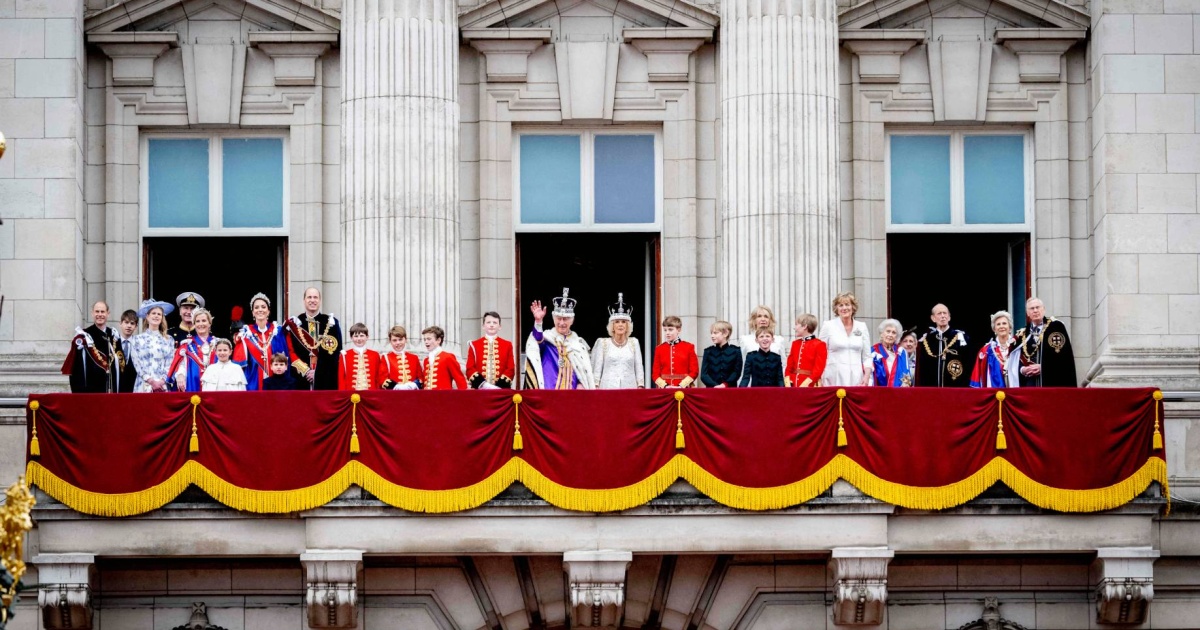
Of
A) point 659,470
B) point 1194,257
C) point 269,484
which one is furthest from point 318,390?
point 1194,257

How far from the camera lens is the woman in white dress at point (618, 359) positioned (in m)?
38.3

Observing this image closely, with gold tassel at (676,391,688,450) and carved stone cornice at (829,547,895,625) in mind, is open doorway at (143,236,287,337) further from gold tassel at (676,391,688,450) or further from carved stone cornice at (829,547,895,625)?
carved stone cornice at (829,547,895,625)

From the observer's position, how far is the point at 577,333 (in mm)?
41656

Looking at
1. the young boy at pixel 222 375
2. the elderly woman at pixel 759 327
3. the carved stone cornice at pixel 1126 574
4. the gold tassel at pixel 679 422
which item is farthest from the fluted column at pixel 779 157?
the young boy at pixel 222 375

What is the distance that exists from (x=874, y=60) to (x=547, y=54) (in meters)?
4.80

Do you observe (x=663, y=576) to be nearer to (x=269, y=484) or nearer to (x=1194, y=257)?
(x=269, y=484)

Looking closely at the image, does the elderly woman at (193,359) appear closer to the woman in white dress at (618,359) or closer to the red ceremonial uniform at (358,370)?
the red ceremonial uniform at (358,370)

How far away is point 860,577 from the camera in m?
37.0

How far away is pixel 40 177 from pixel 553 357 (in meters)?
7.98

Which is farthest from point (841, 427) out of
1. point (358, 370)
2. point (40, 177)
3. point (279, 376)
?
point (40, 177)

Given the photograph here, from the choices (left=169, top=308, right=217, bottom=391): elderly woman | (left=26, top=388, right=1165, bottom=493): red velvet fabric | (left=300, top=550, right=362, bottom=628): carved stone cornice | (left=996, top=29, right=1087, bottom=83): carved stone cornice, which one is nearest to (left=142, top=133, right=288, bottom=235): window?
(left=169, top=308, right=217, bottom=391): elderly woman

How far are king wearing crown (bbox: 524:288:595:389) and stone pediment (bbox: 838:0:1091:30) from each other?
271 inches

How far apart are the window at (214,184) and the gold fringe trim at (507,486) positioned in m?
6.08

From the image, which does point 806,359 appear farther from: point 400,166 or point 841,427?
point 400,166
